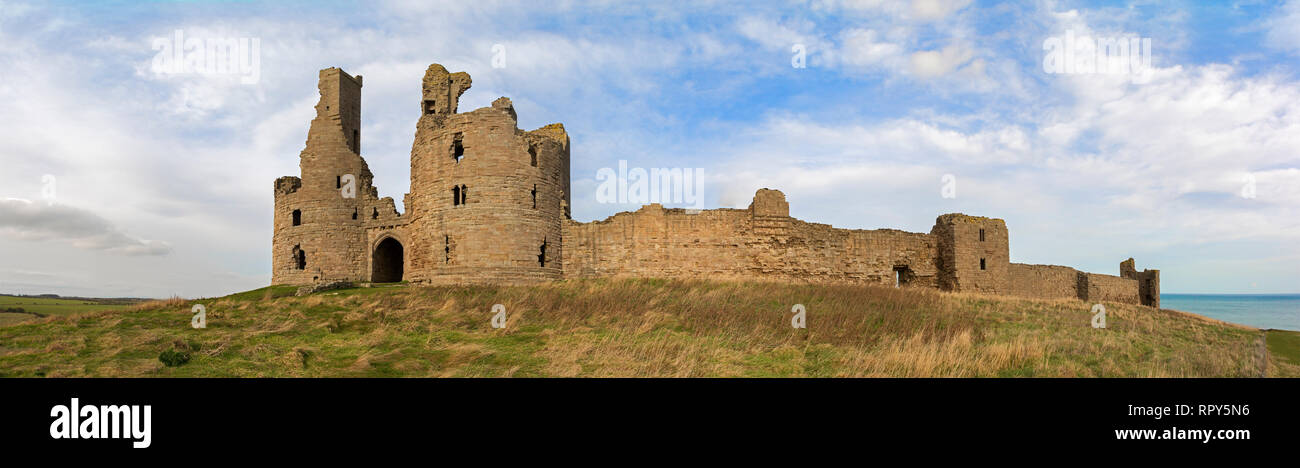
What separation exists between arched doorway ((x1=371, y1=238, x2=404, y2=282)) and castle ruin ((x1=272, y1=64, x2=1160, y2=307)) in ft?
0.24

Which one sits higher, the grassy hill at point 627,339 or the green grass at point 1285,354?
the grassy hill at point 627,339

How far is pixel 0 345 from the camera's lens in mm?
12250

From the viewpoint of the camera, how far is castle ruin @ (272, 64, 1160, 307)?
23.9m

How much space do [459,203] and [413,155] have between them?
435 centimetres

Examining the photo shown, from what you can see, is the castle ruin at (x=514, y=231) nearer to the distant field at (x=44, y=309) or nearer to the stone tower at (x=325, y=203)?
the stone tower at (x=325, y=203)

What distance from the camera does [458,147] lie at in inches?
988

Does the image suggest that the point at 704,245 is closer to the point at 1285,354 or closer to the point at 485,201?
the point at 485,201

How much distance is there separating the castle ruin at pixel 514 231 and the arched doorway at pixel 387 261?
7 centimetres

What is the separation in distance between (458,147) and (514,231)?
4202 mm

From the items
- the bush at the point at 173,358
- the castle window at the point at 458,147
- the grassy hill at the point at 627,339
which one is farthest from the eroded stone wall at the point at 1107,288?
the bush at the point at 173,358

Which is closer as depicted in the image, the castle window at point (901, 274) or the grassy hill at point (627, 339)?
the grassy hill at point (627, 339)

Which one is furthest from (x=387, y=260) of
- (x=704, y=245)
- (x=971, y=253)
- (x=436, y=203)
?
(x=971, y=253)

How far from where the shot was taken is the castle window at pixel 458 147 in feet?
80.4
